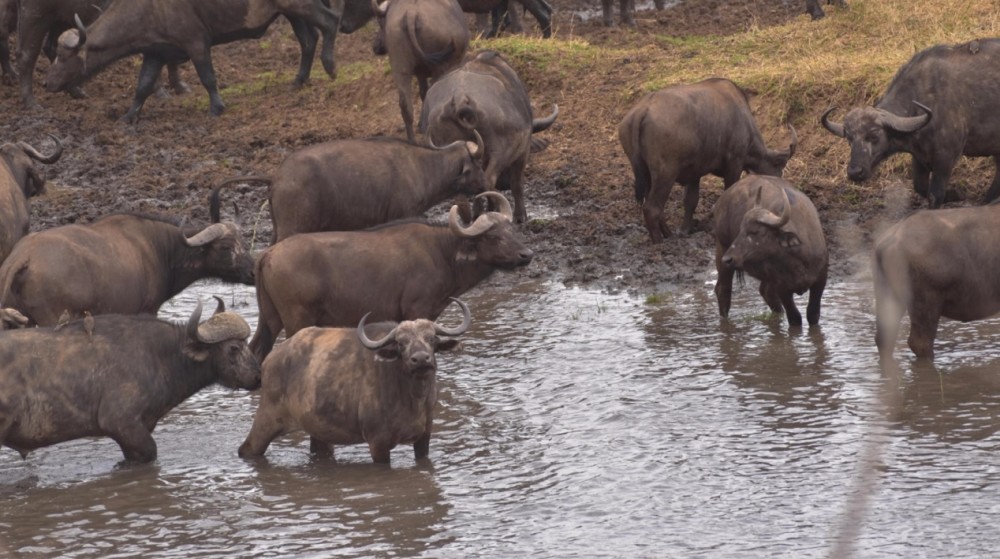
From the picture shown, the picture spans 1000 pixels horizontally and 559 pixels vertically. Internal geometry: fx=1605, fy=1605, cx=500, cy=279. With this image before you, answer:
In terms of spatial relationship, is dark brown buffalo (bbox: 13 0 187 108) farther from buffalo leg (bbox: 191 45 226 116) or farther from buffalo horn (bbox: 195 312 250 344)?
buffalo horn (bbox: 195 312 250 344)

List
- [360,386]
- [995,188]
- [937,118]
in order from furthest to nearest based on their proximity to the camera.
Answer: [995,188], [937,118], [360,386]

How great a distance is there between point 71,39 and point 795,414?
485 inches

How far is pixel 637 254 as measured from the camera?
1264 centimetres

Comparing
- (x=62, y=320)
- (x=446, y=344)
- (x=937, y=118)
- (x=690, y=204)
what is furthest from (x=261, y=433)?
(x=937, y=118)

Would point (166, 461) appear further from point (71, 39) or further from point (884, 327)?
point (71, 39)

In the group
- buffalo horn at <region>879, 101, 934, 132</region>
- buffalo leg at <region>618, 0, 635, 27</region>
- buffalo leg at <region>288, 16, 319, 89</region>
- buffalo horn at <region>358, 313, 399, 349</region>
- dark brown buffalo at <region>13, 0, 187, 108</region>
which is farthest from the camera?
buffalo leg at <region>618, 0, 635, 27</region>

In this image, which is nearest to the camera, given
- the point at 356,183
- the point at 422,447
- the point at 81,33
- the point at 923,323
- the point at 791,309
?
the point at 422,447

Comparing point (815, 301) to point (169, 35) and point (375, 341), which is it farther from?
point (169, 35)

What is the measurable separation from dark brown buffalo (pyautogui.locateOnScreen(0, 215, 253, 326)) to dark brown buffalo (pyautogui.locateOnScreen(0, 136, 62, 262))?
1.13 meters

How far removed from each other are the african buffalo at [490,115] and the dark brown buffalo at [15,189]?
3053 mm

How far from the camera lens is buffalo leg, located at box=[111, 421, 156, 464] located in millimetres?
8312

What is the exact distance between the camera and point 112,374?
832cm

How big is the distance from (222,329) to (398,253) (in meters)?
1.53

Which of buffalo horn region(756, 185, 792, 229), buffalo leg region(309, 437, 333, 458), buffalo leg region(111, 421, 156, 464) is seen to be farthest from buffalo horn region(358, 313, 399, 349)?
Result: buffalo horn region(756, 185, 792, 229)
